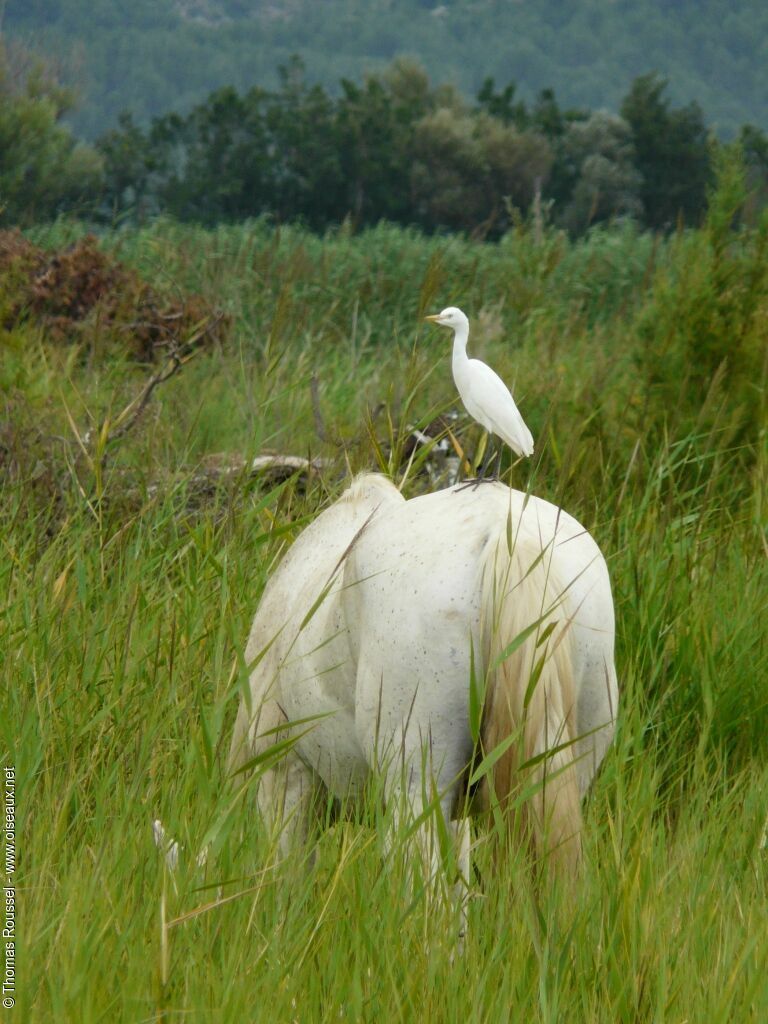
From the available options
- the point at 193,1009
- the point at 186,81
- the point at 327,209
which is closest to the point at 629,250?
the point at 193,1009

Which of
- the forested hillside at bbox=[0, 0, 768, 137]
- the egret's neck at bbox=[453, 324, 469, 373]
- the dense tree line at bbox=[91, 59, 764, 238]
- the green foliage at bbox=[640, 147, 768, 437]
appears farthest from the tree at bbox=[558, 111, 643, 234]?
the forested hillside at bbox=[0, 0, 768, 137]

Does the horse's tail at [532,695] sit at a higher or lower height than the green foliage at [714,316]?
higher

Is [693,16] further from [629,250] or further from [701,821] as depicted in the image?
[701,821]

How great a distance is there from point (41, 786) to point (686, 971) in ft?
4.48

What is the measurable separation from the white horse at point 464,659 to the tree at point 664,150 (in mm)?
52743

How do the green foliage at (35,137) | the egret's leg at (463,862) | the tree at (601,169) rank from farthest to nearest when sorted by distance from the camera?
the tree at (601,169) < the green foliage at (35,137) < the egret's leg at (463,862)

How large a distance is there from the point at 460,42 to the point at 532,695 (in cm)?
16626

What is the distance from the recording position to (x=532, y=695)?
2.23 m

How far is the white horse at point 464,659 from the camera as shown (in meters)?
2.29

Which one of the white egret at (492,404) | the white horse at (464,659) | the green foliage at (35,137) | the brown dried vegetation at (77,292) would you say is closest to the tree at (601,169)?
the green foliage at (35,137)

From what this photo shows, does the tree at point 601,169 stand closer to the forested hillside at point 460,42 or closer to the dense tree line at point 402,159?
the dense tree line at point 402,159

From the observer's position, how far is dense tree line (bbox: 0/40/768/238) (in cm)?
5138

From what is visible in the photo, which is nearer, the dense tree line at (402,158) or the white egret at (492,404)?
the white egret at (492,404)

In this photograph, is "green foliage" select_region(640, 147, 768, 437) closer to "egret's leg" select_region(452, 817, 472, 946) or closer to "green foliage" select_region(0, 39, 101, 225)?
"egret's leg" select_region(452, 817, 472, 946)
